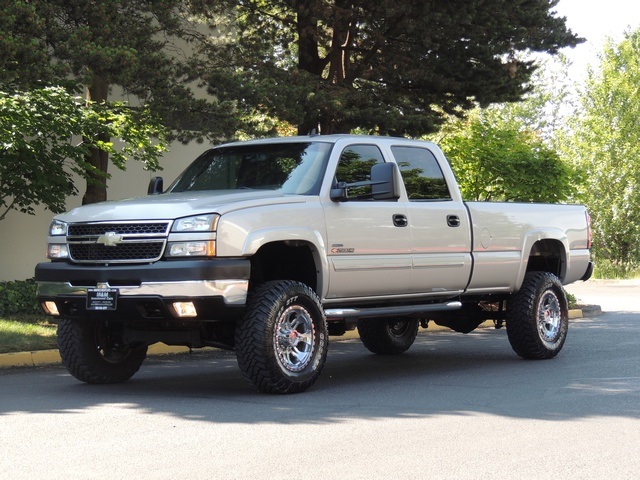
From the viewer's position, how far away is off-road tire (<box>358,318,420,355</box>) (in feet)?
42.1

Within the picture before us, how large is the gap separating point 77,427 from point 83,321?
2.37 metres

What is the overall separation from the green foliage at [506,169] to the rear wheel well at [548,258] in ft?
26.1

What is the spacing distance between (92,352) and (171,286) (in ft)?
5.50

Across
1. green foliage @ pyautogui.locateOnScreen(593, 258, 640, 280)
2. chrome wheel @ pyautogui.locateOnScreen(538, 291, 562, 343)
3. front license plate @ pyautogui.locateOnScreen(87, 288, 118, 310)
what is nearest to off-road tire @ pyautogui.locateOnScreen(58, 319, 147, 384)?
front license plate @ pyautogui.locateOnScreen(87, 288, 118, 310)

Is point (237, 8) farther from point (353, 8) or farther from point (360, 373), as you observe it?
point (360, 373)

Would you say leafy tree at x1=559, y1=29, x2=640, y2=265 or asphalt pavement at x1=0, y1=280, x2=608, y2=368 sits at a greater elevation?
leafy tree at x1=559, y1=29, x2=640, y2=265

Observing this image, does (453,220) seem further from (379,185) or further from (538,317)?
(538,317)

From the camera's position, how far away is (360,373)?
11.2 meters

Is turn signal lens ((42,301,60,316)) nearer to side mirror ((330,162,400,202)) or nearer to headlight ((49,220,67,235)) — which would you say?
headlight ((49,220,67,235))

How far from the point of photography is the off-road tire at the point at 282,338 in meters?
8.89

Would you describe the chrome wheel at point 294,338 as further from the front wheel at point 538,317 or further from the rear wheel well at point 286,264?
the front wheel at point 538,317

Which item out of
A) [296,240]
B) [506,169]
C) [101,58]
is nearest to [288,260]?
[296,240]

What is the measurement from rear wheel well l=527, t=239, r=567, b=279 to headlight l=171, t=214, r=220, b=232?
4813mm

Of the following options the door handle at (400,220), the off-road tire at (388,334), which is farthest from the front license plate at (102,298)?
the off-road tire at (388,334)
